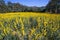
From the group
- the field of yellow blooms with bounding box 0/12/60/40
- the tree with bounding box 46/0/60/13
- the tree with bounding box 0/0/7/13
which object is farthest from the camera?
the tree with bounding box 0/0/7/13

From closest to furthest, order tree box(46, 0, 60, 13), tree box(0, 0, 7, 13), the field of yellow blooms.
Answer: the field of yellow blooms
tree box(46, 0, 60, 13)
tree box(0, 0, 7, 13)

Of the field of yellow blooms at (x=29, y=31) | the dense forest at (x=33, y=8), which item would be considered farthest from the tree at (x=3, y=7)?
the field of yellow blooms at (x=29, y=31)

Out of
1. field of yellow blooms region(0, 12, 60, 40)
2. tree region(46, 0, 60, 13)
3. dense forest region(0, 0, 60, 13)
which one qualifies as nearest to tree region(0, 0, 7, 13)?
dense forest region(0, 0, 60, 13)

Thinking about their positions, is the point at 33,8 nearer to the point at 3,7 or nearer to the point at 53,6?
the point at 53,6

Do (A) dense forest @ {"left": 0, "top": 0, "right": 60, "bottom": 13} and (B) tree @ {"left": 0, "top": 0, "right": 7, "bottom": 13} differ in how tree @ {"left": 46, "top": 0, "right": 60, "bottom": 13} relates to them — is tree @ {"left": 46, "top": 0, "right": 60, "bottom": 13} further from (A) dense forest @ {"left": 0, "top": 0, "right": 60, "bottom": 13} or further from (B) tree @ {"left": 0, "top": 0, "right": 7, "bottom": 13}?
(B) tree @ {"left": 0, "top": 0, "right": 7, "bottom": 13}

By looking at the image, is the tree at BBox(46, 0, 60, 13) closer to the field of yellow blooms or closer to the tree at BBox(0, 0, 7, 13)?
the field of yellow blooms

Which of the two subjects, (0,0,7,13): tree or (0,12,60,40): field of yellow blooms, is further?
(0,0,7,13): tree

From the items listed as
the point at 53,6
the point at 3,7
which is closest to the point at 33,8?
the point at 53,6

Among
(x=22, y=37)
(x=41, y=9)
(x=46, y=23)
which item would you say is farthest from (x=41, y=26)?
(x=41, y=9)

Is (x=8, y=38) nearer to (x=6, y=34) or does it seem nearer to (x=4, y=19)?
(x=6, y=34)

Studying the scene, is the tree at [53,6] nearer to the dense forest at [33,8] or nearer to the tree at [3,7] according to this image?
the dense forest at [33,8]

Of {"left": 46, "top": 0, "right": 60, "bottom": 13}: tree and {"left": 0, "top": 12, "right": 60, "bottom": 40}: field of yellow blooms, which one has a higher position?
{"left": 46, "top": 0, "right": 60, "bottom": 13}: tree

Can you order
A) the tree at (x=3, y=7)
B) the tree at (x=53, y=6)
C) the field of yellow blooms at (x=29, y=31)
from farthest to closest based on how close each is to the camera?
the tree at (x=3, y=7) < the tree at (x=53, y=6) < the field of yellow blooms at (x=29, y=31)

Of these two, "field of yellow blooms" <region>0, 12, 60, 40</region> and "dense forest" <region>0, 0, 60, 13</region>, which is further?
"dense forest" <region>0, 0, 60, 13</region>
